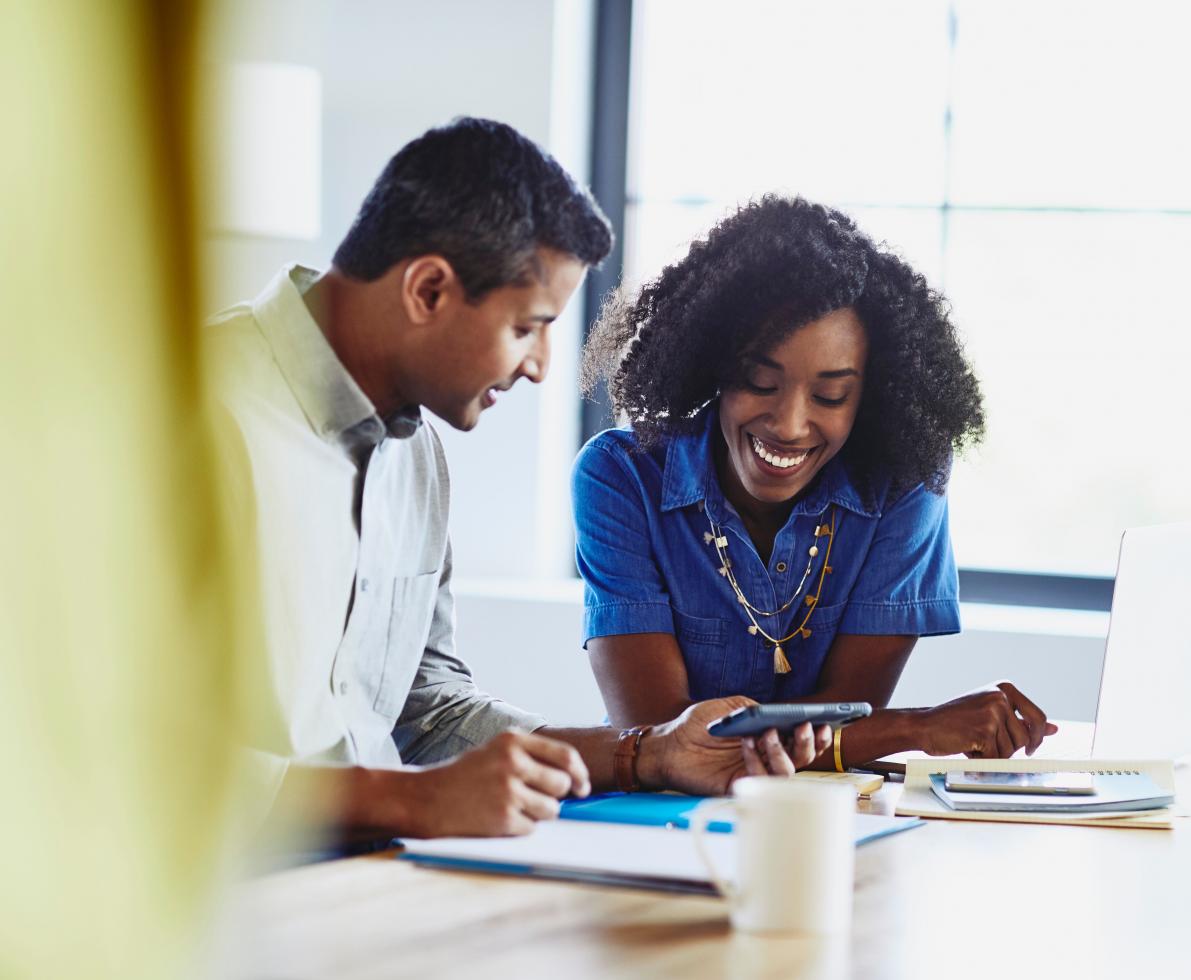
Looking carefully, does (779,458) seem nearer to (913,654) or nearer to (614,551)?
(614,551)

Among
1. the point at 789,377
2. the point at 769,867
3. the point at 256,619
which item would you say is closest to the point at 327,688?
→ the point at 769,867

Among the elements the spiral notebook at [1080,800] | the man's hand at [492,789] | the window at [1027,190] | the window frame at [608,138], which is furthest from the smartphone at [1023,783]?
the window frame at [608,138]

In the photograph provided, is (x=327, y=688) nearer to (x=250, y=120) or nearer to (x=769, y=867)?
(x=769, y=867)

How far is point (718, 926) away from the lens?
77cm

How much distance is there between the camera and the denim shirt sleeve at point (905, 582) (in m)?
1.63

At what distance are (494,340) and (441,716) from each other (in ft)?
1.43

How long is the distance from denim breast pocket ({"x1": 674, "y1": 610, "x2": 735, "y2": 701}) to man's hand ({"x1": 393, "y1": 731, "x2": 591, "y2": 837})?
68cm

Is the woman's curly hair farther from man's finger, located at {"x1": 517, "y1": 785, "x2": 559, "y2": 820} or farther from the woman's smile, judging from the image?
man's finger, located at {"x1": 517, "y1": 785, "x2": 559, "y2": 820}

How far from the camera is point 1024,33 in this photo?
2951mm

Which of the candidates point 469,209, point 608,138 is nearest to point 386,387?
point 469,209

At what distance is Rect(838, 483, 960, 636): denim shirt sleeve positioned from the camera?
64.0 inches

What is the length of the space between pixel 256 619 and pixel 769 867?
462 mm

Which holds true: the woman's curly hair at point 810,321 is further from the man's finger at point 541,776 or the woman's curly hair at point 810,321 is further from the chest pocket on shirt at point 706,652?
the man's finger at point 541,776

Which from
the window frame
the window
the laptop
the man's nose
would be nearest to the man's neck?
the man's nose
